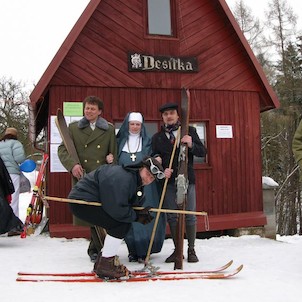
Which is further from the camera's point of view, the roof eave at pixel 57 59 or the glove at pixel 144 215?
the roof eave at pixel 57 59

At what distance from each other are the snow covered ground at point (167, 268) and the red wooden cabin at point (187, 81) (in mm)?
1127

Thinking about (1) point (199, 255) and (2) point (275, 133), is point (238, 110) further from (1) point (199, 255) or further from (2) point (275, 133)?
(2) point (275, 133)

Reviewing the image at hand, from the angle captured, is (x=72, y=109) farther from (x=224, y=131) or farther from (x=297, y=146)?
(x=297, y=146)

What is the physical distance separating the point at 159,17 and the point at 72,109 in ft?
8.13

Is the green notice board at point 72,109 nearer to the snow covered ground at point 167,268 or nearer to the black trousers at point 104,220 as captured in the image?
the snow covered ground at point 167,268

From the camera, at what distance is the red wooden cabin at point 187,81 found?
290 inches

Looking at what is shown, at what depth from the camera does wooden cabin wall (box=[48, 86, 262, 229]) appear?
765 cm

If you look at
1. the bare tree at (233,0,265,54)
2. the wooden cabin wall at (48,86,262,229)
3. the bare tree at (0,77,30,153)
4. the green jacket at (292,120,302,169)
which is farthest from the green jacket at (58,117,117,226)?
the bare tree at (233,0,265,54)

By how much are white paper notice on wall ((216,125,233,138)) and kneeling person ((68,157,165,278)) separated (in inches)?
166

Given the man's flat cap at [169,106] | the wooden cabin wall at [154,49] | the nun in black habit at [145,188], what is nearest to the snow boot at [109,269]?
the nun in black habit at [145,188]

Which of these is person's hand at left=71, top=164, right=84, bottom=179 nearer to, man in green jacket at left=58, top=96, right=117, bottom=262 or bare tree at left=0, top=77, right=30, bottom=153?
man in green jacket at left=58, top=96, right=117, bottom=262

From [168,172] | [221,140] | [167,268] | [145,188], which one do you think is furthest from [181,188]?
[221,140]

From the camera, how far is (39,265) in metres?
4.90

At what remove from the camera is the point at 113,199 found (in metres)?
3.83
